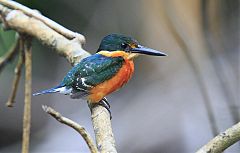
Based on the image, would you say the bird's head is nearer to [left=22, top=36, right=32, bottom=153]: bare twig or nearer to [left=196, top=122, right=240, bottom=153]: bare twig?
[left=22, top=36, right=32, bottom=153]: bare twig

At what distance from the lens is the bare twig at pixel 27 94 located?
4.68ft

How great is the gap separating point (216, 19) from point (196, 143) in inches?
25.2

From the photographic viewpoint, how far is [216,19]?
266cm

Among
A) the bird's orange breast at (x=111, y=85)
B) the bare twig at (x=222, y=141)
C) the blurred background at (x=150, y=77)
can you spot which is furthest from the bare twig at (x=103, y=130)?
the blurred background at (x=150, y=77)

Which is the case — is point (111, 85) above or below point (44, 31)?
below

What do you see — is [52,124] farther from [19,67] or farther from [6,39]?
[19,67]

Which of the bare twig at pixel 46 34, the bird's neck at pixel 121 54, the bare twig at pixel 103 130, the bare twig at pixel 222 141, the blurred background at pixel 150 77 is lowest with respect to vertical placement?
the bare twig at pixel 222 141

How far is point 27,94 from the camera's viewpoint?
153 centimetres

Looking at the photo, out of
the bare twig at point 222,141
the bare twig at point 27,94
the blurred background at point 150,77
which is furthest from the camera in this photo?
the blurred background at point 150,77

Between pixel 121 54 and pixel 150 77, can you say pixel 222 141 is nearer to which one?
pixel 121 54

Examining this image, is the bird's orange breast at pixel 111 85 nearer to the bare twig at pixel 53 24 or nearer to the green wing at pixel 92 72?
the green wing at pixel 92 72

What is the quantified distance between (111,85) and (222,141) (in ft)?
1.79

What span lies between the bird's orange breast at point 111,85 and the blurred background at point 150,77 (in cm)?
61

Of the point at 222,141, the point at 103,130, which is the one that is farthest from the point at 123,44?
the point at 222,141
